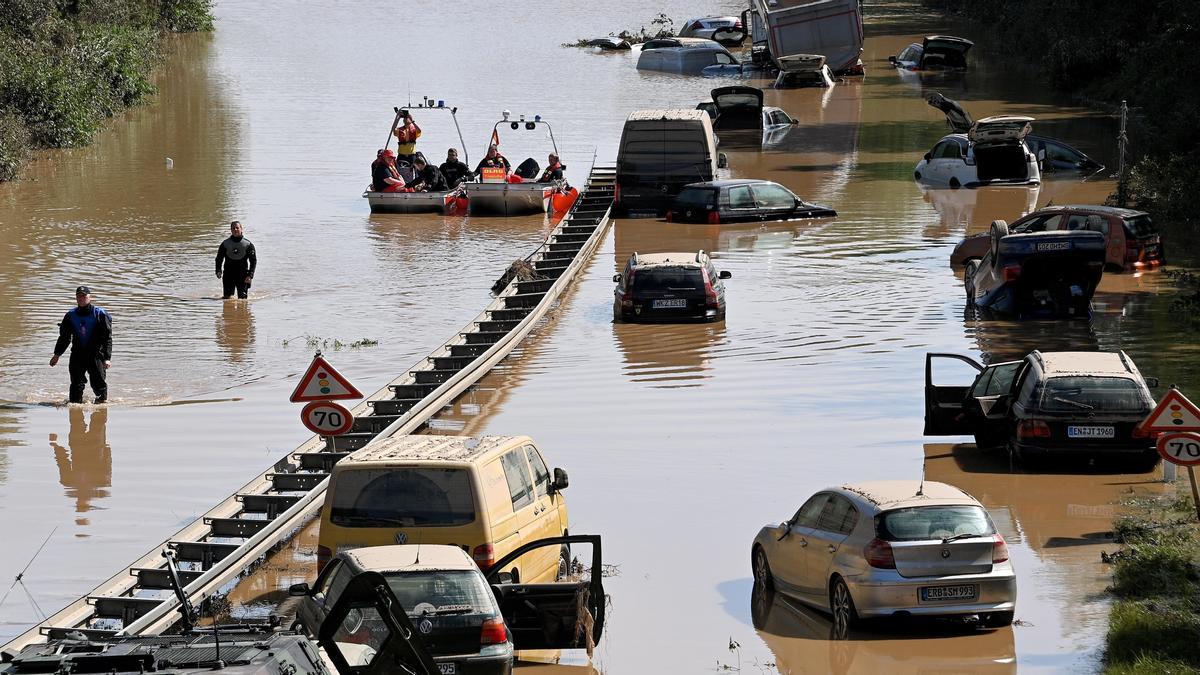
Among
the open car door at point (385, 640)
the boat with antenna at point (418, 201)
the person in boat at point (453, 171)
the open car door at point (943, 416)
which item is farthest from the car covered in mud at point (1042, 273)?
the open car door at point (385, 640)

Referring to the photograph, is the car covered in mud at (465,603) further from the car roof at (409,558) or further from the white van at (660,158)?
the white van at (660,158)

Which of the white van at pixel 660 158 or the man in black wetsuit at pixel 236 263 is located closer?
the man in black wetsuit at pixel 236 263

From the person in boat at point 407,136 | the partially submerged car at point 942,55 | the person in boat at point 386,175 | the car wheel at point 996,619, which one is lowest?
the car wheel at point 996,619

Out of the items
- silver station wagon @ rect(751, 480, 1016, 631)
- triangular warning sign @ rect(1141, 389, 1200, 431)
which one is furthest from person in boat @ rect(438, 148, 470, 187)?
silver station wagon @ rect(751, 480, 1016, 631)

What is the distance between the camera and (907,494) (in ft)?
46.3

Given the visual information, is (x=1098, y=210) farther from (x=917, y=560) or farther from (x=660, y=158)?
(x=917, y=560)

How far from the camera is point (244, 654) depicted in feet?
23.9

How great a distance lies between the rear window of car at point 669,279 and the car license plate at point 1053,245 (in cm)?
554

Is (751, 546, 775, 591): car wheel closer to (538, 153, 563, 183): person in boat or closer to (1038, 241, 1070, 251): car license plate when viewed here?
(1038, 241, 1070, 251): car license plate

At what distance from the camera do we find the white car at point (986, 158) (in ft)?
143

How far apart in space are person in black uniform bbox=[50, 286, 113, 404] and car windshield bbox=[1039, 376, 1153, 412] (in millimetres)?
12039

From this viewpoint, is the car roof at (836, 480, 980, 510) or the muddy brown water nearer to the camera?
the car roof at (836, 480, 980, 510)

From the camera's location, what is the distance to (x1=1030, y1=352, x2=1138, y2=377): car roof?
62.6 feet

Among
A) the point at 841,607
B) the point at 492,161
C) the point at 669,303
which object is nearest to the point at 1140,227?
the point at 669,303
